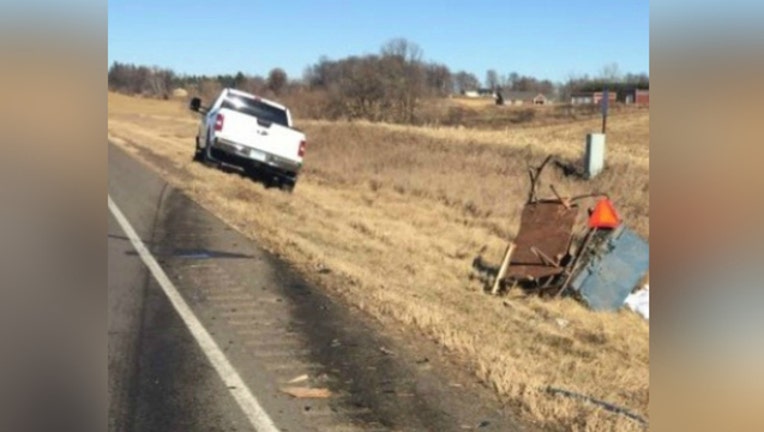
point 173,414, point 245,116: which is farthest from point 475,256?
point 173,414

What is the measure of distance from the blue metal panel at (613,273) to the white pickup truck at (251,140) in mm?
9177

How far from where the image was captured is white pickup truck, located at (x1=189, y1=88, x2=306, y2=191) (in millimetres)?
19000

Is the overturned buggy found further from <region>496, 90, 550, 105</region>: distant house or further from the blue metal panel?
<region>496, 90, 550, 105</region>: distant house

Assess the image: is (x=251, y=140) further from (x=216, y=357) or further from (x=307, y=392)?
(x=307, y=392)

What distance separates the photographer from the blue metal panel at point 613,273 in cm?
1172

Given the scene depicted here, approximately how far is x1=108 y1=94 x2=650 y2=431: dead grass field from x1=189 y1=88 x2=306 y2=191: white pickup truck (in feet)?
1.74

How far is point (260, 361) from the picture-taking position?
20.0 ft

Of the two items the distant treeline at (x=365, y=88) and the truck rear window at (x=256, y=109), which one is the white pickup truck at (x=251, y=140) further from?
the distant treeline at (x=365, y=88)

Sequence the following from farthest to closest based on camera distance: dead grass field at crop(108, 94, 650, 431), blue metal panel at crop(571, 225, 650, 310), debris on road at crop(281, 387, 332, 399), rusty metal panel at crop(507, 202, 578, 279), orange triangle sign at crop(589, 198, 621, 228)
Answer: rusty metal panel at crop(507, 202, 578, 279) < orange triangle sign at crop(589, 198, 621, 228) < blue metal panel at crop(571, 225, 650, 310) < dead grass field at crop(108, 94, 650, 431) < debris on road at crop(281, 387, 332, 399)

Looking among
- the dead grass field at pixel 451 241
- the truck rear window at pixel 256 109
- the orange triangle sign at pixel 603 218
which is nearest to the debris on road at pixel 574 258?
the orange triangle sign at pixel 603 218

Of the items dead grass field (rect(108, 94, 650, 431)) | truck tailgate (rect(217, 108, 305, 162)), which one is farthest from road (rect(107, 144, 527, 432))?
truck tailgate (rect(217, 108, 305, 162))

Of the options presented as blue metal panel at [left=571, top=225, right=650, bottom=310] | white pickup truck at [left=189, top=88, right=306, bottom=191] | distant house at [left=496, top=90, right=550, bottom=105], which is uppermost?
distant house at [left=496, top=90, right=550, bottom=105]
